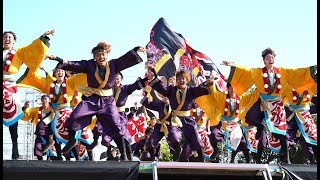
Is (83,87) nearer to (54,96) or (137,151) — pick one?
(54,96)

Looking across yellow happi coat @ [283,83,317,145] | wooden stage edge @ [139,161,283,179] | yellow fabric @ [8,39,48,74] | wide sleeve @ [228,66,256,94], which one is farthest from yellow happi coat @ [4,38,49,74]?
yellow happi coat @ [283,83,317,145]

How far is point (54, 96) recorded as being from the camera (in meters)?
7.33

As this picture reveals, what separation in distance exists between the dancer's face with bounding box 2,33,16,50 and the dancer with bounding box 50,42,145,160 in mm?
496

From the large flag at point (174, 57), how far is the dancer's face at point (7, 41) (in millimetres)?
3918

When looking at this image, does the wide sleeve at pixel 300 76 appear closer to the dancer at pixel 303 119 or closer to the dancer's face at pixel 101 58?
the dancer at pixel 303 119

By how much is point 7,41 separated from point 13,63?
242 mm

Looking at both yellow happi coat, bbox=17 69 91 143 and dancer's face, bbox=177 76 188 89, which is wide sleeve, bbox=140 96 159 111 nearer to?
dancer's face, bbox=177 76 188 89

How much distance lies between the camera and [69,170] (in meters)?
5.54

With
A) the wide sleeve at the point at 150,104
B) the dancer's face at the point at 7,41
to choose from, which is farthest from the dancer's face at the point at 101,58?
the wide sleeve at the point at 150,104

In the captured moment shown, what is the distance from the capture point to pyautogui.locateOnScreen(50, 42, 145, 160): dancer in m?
6.26

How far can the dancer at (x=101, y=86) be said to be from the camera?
20.5 feet

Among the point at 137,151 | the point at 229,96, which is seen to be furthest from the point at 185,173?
the point at 137,151

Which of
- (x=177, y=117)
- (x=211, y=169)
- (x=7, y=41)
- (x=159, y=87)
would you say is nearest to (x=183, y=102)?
(x=177, y=117)

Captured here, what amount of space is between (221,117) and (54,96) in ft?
8.63
